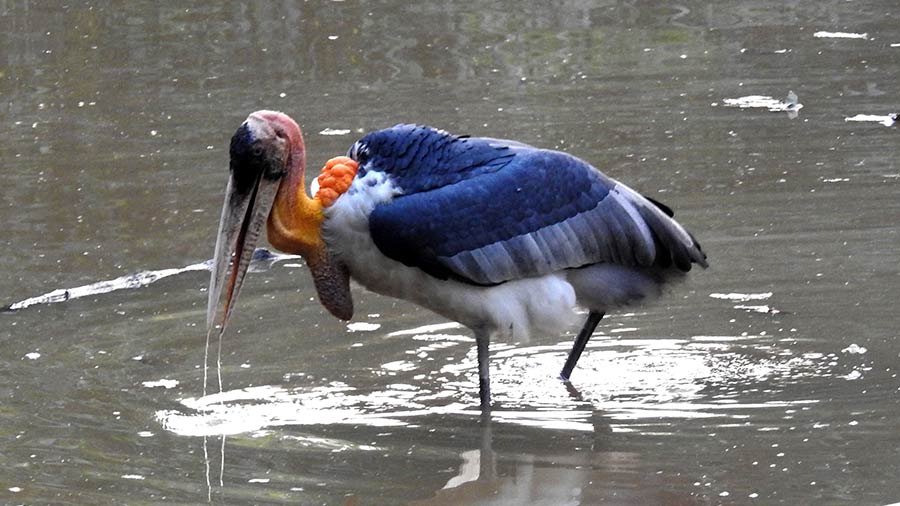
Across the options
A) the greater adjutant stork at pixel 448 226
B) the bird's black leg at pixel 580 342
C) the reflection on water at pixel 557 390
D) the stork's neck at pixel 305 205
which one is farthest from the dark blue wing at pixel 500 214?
the reflection on water at pixel 557 390

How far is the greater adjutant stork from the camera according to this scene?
17.1ft

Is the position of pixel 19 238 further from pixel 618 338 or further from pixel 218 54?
pixel 218 54

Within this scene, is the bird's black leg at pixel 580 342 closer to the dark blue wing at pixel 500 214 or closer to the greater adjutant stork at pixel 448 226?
the greater adjutant stork at pixel 448 226

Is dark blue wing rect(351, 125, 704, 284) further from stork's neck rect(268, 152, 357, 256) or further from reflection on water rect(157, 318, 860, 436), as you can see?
reflection on water rect(157, 318, 860, 436)

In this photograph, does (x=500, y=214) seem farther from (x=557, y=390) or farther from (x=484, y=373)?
(x=557, y=390)

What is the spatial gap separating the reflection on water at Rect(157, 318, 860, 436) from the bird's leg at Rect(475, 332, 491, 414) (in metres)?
0.04

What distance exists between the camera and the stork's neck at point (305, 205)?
5.23 m

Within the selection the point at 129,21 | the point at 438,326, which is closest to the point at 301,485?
the point at 438,326

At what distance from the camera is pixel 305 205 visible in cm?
525

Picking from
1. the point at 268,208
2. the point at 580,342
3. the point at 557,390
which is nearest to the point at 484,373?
the point at 557,390

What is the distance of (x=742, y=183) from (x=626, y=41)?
2.98 metres

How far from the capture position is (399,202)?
17.1 ft

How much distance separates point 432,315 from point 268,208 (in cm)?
123

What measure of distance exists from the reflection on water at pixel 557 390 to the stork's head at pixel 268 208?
1.10 feet
